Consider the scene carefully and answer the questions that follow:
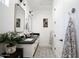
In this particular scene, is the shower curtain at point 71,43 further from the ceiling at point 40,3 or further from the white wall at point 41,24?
the white wall at point 41,24

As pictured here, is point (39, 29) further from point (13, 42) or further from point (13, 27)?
point (13, 42)

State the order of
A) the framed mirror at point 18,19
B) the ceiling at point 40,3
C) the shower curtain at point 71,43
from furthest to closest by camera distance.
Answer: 1. the ceiling at point 40,3
2. the framed mirror at point 18,19
3. the shower curtain at point 71,43

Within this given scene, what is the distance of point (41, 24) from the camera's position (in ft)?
23.6

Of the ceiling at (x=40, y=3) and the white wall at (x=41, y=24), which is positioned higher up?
the ceiling at (x=40, y=3)

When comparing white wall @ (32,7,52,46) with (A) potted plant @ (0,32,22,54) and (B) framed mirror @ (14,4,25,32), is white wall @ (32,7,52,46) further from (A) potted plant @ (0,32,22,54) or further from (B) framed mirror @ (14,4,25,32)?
(A) potted plant @ (0,32,22,54)

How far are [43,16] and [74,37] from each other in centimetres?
527

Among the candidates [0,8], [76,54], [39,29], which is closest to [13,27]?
[0,8]

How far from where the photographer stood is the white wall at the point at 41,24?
7143 millimetres

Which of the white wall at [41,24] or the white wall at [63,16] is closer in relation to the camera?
the white wall at [63,16]

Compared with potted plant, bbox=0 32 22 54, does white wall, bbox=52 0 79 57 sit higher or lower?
higher

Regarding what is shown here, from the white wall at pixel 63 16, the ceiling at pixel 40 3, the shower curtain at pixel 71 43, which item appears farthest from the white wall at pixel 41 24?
the shower curtain at pixel 71 43

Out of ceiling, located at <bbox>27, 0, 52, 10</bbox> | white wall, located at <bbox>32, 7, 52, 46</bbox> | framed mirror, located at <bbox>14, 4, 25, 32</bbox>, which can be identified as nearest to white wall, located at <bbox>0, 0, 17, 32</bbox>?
framed mirror, located at <bbox>14, 4, 25, 32</bbox>

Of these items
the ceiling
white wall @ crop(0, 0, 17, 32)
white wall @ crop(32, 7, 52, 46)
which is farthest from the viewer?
white wall @ crop(32, 7, 52, 46)

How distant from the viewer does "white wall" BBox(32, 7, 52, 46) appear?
23.4 feet
